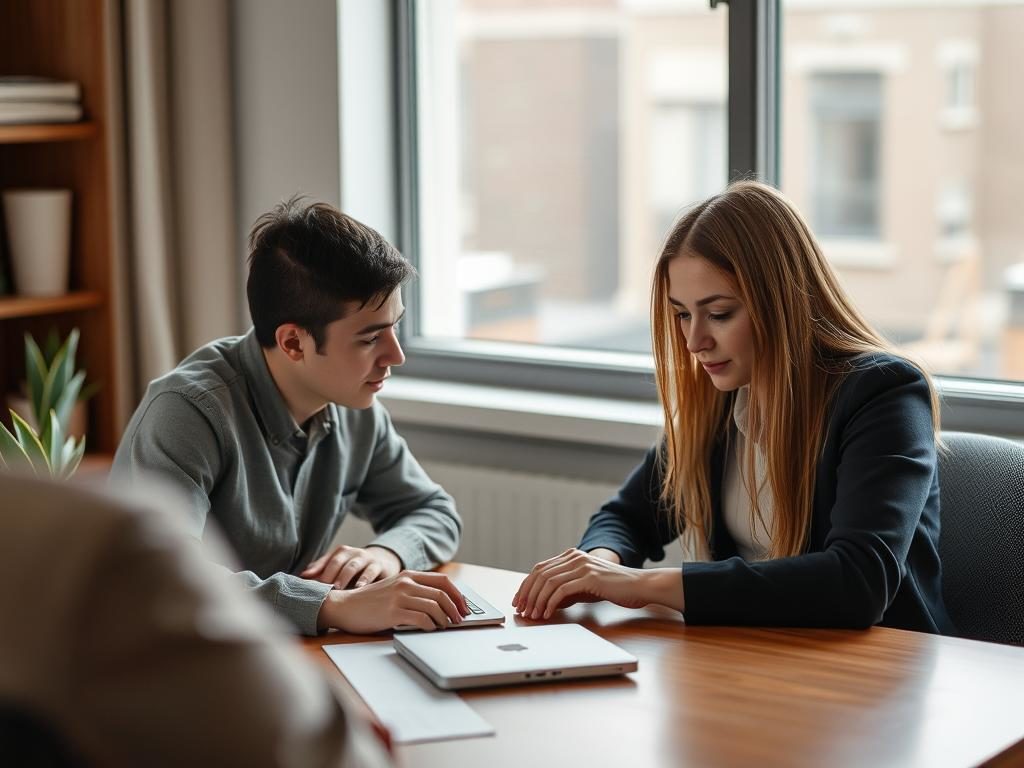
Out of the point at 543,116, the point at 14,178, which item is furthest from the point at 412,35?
the point at 14,178

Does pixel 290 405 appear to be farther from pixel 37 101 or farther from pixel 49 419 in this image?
pixel 37 101

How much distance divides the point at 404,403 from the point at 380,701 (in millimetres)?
1615

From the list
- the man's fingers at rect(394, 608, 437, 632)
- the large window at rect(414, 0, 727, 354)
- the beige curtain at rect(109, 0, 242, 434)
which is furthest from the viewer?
the large window at rect(414, 0, 727, 354)

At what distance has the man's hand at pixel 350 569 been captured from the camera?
1.84m

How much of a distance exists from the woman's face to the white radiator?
0.77 metres

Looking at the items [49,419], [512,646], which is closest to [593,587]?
[512,646]

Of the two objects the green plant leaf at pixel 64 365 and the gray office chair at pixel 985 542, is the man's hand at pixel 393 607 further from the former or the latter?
the green plant leaf at pixel 64 365

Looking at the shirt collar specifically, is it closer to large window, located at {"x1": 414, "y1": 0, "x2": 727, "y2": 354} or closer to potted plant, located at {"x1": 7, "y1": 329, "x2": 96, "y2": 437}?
potted plant, located at {"x1": 7, "y1": 329, "x2": 96, "y2": 437}

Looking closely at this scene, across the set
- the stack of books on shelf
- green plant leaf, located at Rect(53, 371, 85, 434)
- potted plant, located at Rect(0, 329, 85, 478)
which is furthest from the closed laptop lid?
the stack of books on shelf

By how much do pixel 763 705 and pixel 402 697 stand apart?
37cm

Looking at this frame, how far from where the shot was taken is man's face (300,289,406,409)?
1.95m

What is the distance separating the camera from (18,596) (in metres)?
0.68

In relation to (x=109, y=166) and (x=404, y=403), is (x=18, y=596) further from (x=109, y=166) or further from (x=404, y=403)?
(x=109, y=166)

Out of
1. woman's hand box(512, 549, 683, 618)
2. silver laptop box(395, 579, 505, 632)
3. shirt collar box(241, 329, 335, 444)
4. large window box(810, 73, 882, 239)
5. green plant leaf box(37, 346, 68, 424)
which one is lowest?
silver laptop box(395, 579, 505, 632)
